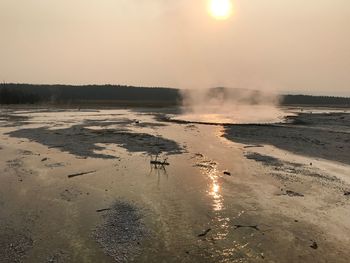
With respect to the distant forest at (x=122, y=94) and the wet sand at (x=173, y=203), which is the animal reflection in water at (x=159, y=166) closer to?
the wet sand at (x=173, y=203)

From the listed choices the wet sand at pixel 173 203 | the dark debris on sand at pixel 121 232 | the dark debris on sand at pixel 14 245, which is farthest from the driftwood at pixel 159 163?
the dark debris on sand at pixel 14 245

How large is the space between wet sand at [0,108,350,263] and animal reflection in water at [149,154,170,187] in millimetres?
64

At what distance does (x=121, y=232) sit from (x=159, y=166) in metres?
7.96

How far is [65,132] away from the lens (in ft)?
101

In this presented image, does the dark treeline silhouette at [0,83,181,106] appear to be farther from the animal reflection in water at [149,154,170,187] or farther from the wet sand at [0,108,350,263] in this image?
the animal reflection in water at [149,154,170,187]

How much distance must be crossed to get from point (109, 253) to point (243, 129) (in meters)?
26.1

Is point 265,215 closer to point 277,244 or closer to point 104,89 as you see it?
point 277,244

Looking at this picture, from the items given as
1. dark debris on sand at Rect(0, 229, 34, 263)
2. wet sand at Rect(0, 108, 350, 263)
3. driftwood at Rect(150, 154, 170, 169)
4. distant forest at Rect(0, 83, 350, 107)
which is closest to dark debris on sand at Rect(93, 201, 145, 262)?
wet sand at Rect(0, 108, 350, 263)

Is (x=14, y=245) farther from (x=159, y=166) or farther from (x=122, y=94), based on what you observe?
(x=122, y=94)

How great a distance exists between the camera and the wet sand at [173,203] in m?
9.41

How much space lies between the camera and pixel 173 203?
12.9m

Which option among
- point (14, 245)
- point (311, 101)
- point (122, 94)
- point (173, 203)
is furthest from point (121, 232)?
point (122, 94)

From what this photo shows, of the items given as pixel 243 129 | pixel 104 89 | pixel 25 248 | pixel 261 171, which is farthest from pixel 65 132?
pixel 104 89

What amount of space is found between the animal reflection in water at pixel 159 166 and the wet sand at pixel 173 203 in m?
0.06
